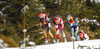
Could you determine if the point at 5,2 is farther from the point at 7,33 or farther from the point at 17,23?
the point at 7,33

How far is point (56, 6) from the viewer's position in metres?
9.08

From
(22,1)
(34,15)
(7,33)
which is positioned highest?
(22,1)

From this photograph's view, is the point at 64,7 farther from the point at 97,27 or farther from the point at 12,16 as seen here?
the point at 97,27

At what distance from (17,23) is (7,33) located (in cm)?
96

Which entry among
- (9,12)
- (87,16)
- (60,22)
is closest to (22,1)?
(9,12)

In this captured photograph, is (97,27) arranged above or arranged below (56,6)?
below

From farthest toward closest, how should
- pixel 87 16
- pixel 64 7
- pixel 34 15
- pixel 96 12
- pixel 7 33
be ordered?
pixel 96 12 → pixel 87 16 → pixel 64 7 → pixel 34 15 → pixel 7 33

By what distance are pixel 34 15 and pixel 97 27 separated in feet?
18.1

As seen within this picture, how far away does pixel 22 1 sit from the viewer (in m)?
7.29

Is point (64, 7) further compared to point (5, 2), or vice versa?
point (64, 7)

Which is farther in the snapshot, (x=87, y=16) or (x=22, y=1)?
(x=87, y=16)

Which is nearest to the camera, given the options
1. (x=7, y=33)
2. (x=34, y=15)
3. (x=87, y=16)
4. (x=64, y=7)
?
(x=7, y=33)

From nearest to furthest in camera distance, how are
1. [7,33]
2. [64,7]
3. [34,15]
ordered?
1. [7,33]
2. [34,15]
3. [64,7]

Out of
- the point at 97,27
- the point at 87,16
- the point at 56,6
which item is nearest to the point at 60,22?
the point at 56,6
